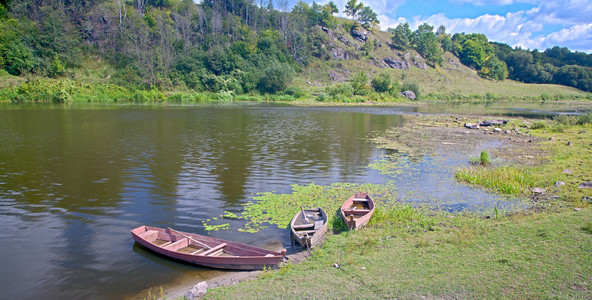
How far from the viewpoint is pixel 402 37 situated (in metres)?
154

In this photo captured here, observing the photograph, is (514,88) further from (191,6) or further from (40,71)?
(40,71)

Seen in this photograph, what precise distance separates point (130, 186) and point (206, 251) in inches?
344

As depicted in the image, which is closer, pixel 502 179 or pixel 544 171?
pixel 502 179

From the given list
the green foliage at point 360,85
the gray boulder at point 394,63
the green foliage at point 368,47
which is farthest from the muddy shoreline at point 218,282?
the green foliage at point 368,47

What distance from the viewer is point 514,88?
123 meters

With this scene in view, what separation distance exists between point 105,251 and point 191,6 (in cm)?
13057

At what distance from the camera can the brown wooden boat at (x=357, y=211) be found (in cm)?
1059

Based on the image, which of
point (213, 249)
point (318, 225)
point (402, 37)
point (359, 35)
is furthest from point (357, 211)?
point (402, 37)

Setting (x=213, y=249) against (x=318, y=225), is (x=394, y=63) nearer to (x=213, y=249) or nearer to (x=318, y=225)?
(x=318, y=225)

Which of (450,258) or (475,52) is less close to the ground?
(475,52)

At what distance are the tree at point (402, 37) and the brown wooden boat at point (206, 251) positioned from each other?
156540mm

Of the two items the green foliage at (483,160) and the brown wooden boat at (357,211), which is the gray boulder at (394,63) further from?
the brown wooden boat at (357,211)

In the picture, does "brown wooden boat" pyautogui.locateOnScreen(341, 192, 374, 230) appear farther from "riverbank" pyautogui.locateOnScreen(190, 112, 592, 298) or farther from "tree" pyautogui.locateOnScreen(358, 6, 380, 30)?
"tree" pyautogui.locateOnScreen(358, 6, 380, 30)

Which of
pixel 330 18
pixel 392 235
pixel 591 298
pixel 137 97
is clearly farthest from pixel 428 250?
pixel 330 18
